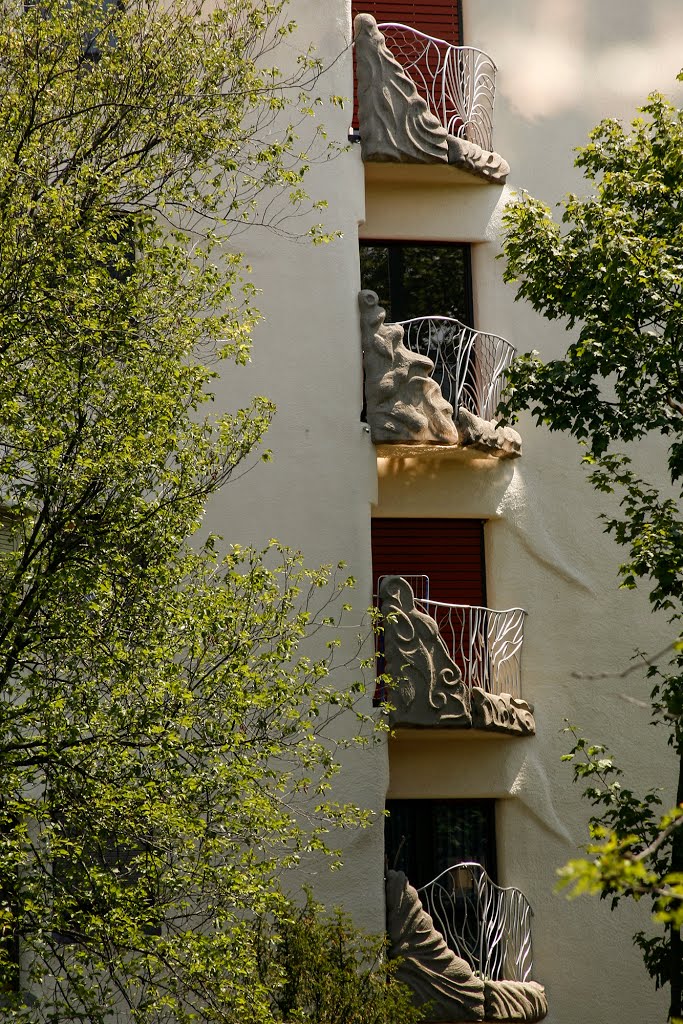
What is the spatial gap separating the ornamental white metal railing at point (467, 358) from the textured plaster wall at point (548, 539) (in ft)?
1.16

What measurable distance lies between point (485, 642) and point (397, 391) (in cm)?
289

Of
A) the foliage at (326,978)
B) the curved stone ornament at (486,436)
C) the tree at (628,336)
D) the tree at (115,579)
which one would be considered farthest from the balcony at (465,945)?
the curved stone ornament at (486,436)

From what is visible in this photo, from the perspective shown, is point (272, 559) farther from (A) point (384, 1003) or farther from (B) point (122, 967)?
(B) point (122, 967)

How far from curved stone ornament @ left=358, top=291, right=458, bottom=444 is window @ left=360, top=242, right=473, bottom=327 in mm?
1113

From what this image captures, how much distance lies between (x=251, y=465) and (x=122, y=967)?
6966mm

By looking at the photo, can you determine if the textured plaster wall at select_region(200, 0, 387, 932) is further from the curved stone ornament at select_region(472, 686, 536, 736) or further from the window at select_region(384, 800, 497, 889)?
the curved stone ornament at select_region(472, 686, 536, 736)

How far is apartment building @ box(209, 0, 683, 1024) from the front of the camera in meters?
14.4

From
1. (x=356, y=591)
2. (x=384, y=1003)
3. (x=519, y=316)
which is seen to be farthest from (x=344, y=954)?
(x=519, y=316)

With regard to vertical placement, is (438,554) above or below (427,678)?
above

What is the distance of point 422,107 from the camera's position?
15.7 metres

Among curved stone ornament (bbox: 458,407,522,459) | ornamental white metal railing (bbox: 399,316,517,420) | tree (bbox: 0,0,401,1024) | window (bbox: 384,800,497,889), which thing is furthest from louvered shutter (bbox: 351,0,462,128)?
window (bbox: 384,800,497,889)

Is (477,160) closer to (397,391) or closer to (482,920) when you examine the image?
(397,391)

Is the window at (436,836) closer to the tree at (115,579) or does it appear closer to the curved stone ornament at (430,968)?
the curved stone ornament at (430,968)

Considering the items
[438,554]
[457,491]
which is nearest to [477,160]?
[457,491]
